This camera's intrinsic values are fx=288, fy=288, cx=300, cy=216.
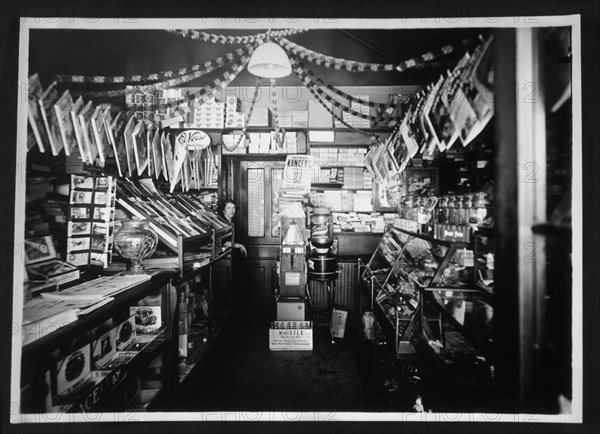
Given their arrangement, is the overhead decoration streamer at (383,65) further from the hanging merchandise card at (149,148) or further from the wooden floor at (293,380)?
the wooden floor at (293,380)

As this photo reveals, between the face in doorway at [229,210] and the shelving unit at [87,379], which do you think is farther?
the face in doorway at [229,210]

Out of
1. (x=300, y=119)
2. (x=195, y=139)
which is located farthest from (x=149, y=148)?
(x=300, y=119)

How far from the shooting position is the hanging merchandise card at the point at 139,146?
2.56 m

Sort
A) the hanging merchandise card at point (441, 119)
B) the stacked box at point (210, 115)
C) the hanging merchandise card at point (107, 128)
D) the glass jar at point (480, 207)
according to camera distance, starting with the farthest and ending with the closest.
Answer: the stacked box at point (210, 115)
the hanging merchandise card at point (107, 128)
the glass jar at point (480, 207)
the hanging merchandise card at point (441, 119)

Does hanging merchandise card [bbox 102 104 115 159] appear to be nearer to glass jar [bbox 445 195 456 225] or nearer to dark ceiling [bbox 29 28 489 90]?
dark ceiling [bbox 29 28 489 90]

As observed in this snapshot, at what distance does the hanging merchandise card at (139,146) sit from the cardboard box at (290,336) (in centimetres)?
208

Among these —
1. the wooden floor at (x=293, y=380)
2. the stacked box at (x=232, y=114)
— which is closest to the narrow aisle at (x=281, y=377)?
the wooden floor at (x=293, y=380)

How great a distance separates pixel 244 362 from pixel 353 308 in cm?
194

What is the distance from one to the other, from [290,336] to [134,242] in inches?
71.6

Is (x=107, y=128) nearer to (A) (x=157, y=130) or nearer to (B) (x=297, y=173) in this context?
(A) (x=157, y=130)

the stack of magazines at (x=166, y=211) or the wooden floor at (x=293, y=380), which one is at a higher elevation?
the stack of magazines at (x=166, y=211)

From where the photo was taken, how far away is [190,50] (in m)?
2.53

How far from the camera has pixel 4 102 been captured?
1309 millimetres

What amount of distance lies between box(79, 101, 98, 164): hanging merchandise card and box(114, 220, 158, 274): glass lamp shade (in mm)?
633
